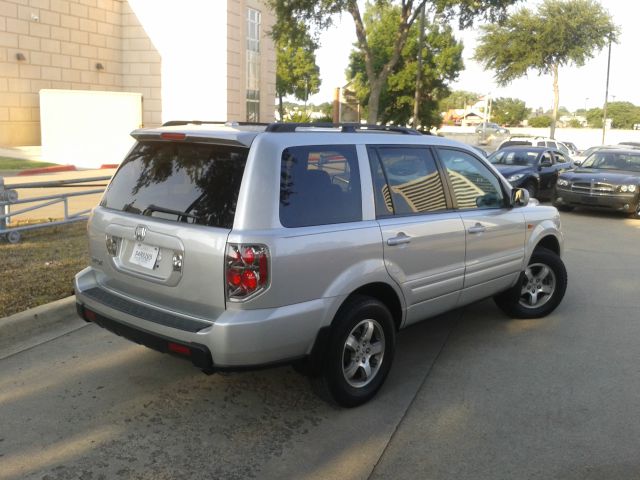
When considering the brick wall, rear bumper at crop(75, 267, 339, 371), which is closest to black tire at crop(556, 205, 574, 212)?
rear bumper at crop(75, 267, 339, 371)

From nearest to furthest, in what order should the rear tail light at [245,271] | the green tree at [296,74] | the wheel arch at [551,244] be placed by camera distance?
the rear tail light at [245,271], the wheel arch at [551,244], the green tree at [296,74]

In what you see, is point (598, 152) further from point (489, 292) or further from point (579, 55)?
point (579, 55)

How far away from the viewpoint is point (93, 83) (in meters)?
28.6

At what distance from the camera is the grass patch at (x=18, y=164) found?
68.7 ft

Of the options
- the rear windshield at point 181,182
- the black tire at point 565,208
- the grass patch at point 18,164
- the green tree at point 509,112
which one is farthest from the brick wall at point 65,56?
the green tree at point 509,112

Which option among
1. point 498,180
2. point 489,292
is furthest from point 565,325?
point 498,180

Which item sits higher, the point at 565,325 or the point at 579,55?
the point at 579,55

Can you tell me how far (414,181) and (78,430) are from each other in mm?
2819

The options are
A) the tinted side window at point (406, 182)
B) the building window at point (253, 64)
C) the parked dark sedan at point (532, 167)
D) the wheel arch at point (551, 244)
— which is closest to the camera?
the tinted side window at point (406, 182)

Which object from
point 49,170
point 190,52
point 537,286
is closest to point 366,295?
point 537,286

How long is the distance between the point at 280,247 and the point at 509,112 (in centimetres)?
11225

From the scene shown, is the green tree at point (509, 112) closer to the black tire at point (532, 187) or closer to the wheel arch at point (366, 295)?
the black tire at point (532, 187)

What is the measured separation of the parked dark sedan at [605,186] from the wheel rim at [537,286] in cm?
872

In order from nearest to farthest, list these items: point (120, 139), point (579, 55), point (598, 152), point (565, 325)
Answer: point (565, 325) < point (598, 152) < point (120, 139) < point (579, 55)
